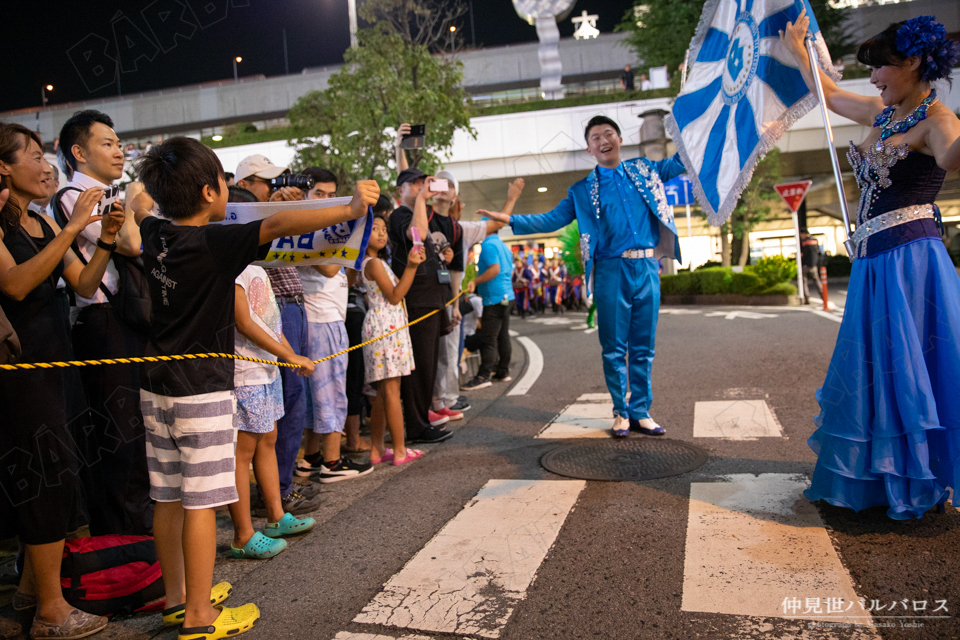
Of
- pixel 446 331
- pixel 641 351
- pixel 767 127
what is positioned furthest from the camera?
pixel 446 331

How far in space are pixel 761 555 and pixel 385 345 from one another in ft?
8.78

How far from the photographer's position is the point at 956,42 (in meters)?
2.76

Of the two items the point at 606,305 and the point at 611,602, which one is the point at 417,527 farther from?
the point at 606,305

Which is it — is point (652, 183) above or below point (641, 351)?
above

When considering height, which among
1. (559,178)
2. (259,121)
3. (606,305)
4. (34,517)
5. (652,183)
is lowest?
(34,517)

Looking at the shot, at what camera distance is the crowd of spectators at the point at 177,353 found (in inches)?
91.3

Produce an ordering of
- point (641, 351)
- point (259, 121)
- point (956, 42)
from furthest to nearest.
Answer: point (259, 121) → point (641, 351) → point (956, 42)

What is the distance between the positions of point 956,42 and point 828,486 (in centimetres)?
197

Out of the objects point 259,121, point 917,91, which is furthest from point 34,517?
point 259,121

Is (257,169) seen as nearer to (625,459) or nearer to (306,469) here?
(306,469)

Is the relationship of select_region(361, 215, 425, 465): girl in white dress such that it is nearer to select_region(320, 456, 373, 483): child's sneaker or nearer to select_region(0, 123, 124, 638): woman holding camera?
select_region(320, 456, 373, 483): child's sneaker

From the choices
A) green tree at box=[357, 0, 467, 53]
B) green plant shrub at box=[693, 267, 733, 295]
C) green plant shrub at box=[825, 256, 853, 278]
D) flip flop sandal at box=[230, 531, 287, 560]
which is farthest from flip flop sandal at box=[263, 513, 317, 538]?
green plant shrub at box=[825, 256, 853, 278]

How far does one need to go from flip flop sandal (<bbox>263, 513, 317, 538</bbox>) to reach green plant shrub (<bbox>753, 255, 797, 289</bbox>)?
50.6 feet

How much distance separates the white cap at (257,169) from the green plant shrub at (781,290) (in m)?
14.4
